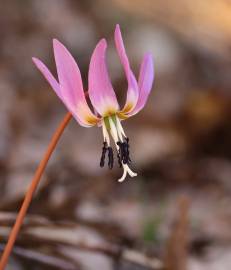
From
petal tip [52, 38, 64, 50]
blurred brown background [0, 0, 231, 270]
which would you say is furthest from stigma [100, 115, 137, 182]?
blurred brown background [0, 0, 231, 270]

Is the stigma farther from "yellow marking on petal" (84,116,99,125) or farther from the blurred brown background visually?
the blurred brown background

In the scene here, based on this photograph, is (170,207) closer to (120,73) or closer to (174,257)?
(174,257)

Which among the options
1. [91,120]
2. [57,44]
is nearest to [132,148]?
[91,120]

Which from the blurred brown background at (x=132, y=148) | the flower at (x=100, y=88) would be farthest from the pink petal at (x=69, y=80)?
the blurred brown background at (x=132, y=148)

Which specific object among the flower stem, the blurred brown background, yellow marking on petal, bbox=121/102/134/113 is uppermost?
the blurred brown background

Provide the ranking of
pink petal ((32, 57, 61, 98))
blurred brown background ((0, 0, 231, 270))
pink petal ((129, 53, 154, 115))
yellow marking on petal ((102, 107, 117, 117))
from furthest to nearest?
blurred brown background ((0, 0, 231, 270)), yellow marking on petal ((102, 107, 117, 117)), pink petal ((129, 53, 154, 115)), pink petal ((32, 57, 61, 98))

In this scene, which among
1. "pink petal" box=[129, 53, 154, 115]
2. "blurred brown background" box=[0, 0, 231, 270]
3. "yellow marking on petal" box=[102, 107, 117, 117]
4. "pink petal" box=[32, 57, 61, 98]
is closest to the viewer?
"pink petal" box=[32, 57, 61, 98]

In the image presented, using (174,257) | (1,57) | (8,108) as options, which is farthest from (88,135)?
(174,257)

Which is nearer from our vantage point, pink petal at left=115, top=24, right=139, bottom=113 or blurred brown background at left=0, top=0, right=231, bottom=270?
pink petal at left=115, top=24, right=139, bottom=113

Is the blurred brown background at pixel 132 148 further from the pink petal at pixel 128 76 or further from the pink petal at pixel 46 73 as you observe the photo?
the pink petal at pixel 46 73
